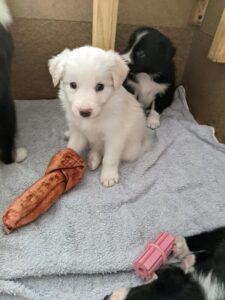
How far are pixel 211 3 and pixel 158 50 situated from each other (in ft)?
1.86

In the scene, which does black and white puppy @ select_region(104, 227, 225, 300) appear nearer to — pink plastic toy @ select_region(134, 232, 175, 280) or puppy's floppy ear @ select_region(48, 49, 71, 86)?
pink plastic toy @ select_region(134, 232, 175, 280)

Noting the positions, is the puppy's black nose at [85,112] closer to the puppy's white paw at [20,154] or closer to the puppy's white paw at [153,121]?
the puppy's white paw at [20,154]

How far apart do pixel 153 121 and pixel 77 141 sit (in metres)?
0.60

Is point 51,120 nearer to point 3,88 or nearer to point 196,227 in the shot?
point 3,88

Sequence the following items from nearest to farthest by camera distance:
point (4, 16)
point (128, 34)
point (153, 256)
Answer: point (153, 256)
point (4, 16)
point (128, 34)

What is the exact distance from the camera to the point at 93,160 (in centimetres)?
178

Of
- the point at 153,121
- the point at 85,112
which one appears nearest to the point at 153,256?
the point at 85,112

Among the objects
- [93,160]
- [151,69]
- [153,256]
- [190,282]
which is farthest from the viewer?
[151,69]

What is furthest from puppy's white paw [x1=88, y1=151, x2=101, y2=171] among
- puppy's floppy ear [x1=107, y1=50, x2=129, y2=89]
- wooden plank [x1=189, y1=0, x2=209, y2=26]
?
wooden plank [x1=189, y1=0, x2=209, y2=26]

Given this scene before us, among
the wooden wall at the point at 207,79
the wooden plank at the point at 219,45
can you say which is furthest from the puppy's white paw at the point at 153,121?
the wooden plank at the point at 219,45

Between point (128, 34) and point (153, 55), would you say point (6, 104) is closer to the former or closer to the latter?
point (153, 55)

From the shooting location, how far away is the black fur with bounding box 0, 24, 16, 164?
1.49 m

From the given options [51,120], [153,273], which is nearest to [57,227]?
[153,273]

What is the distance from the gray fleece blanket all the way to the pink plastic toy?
0.06 meters
